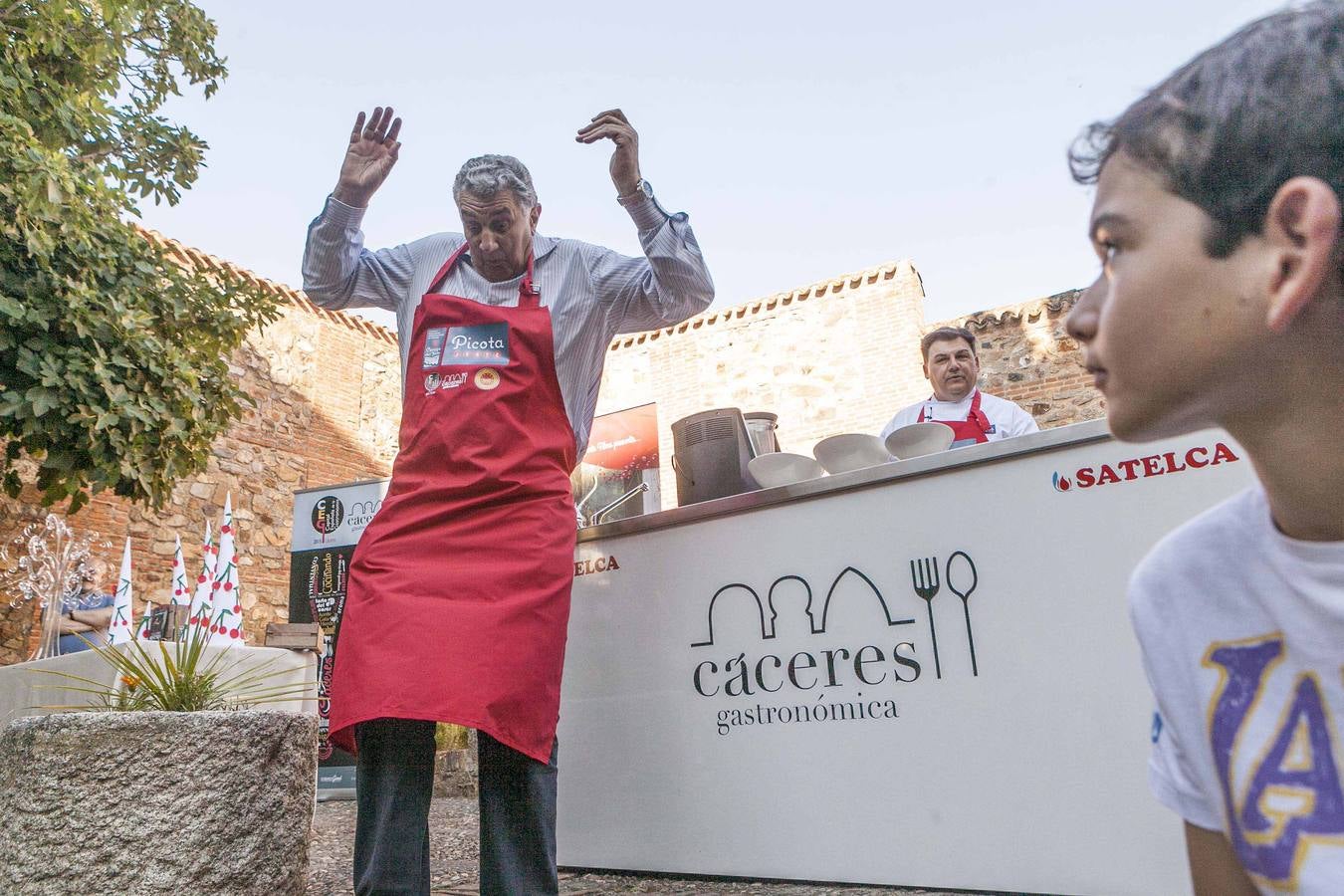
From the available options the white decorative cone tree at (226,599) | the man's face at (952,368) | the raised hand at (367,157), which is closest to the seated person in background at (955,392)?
the man's face at (952,368)

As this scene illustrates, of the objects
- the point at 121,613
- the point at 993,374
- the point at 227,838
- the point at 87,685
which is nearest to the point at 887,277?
the point at 993,374

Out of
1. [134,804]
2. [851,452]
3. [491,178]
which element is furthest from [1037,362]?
[134,804]

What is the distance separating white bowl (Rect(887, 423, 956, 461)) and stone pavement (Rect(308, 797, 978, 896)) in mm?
1025

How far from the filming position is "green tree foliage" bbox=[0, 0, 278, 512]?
4668 mm

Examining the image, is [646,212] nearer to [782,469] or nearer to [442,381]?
[442,381]

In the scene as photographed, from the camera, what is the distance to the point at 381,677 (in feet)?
5.99

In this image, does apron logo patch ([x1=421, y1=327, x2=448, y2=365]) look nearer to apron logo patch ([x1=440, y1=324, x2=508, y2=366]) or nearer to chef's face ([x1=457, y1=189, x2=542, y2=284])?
apron logo patch ([x1=440, y1=324, x2=508, y2=366])

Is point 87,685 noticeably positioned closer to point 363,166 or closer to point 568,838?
point 568,838

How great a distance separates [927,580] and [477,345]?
1163 mm

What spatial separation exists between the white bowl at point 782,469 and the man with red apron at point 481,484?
0.53m

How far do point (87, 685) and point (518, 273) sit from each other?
8.42 feet

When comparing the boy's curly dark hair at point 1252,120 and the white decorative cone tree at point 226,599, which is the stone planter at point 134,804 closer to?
the boy's curly dark hair at point 1252,120

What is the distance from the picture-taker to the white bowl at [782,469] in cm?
261

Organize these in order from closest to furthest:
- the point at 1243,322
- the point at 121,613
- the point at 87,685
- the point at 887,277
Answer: the point at 1243,322 → the point at 87,685 → the point at 121,613 → the point at 887,277
